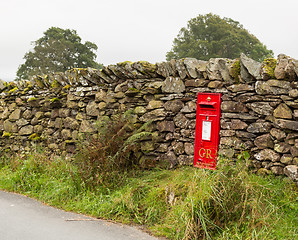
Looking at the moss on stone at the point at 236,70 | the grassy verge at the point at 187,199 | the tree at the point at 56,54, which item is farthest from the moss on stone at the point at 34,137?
the tree at the point at 56,54

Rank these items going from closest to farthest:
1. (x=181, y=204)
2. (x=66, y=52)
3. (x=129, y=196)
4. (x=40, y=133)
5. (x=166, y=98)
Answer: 1. (x=181, y=204)
2. (x=129, y=196)
3. (x=166, y=98)
4. (x=40, y=133)
5. (x=66, y=52)

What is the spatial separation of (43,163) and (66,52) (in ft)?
81.0

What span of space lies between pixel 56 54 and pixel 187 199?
90.2 ft

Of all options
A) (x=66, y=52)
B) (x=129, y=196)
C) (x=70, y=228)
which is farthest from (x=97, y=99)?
(x=66, y=52)

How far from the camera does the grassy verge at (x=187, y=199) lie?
3.41 metres

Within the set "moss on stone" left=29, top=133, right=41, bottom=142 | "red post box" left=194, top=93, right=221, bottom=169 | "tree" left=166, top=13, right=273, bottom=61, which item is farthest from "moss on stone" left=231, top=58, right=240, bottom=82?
"tree" left=166, top=13, right=273, bottom=61

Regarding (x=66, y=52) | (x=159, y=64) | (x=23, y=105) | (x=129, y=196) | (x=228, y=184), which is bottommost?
(x=129, y=196)

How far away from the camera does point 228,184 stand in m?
3.56

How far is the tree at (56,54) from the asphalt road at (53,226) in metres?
24.9

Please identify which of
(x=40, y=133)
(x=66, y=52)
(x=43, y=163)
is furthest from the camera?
(x=66, y=52)

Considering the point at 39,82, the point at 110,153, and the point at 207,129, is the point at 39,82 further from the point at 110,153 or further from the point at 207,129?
the point at 207,129

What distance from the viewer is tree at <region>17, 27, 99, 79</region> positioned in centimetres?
2789

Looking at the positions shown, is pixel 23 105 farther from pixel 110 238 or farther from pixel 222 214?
pixel 222 214

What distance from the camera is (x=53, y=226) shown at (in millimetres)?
3984
